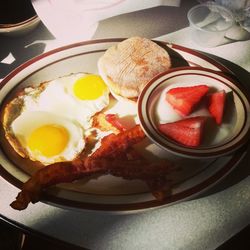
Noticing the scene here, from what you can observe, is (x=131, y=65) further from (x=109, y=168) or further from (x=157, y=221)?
(x=157, y=221)

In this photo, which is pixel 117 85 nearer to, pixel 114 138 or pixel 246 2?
pixel 114 138

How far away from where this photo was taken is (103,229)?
1.17 m

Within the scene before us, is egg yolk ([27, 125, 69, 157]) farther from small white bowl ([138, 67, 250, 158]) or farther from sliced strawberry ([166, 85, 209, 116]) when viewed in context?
sliced strawberry ([166, 85, 209, 116])

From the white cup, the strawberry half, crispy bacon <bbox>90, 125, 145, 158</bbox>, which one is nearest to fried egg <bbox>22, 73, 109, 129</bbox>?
→ crispy bacon <bbox>90, 125, 145, 158</bbox>

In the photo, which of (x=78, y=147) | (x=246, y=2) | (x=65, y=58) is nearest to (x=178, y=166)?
(x=78, y=147)

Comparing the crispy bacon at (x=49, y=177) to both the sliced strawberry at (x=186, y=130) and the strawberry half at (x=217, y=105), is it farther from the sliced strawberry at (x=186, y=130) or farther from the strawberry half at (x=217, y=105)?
the strawberry half at (x=217, y=105)

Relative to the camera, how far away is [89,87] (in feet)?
4.90

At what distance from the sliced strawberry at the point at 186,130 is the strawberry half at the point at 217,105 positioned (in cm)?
6

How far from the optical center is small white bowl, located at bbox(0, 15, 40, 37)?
1787mm

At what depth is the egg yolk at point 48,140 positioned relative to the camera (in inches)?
51.2

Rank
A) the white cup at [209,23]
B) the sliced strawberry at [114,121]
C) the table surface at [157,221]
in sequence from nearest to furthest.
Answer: the table surface at [157,221] → the sliced strawberry at [114,121] → the white cup at [209,23]

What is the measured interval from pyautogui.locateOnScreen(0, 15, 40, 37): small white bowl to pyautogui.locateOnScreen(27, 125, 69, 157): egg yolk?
2.31 ft

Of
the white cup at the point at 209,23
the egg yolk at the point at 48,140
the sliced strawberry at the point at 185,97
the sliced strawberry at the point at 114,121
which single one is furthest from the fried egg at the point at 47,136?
the white cup at the point at 209,23

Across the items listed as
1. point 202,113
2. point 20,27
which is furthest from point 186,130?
point 20,27
